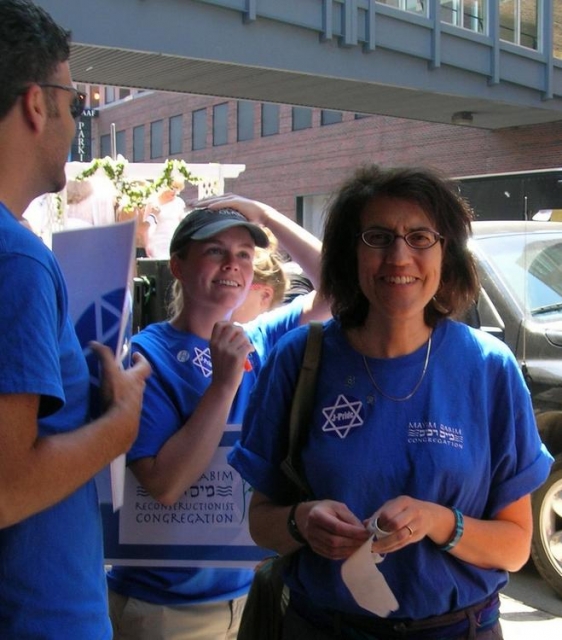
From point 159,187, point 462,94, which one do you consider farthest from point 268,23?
point 159,187

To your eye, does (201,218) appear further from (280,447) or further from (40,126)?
(40,126)

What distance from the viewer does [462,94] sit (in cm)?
2253

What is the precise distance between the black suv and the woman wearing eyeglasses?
A: 3246 millimetres

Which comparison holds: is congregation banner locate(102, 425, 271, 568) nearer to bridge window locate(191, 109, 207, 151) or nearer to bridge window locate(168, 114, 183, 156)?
bridge window locate(191, 109, 207, 151)

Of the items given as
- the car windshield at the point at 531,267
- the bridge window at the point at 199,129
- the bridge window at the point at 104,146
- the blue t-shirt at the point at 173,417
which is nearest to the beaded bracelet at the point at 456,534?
the blue t-shirt at the point at 173,417

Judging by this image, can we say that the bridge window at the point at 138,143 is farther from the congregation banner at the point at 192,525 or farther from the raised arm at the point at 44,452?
the raised arm at the point at 44,452

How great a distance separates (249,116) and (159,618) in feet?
137

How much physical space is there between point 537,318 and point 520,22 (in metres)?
21.7

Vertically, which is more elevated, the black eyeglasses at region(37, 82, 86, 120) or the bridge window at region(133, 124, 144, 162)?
the bridge window at region(133, 124, 144, 162)

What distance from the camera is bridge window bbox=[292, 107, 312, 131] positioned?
38438 mm

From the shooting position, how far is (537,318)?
5355 millimetres

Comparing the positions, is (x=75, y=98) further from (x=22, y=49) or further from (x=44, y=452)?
(x=44, y=452)

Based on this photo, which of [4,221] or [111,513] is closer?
[4,221]

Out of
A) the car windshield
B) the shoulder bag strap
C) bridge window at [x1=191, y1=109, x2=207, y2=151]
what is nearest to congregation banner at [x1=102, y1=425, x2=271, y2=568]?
the shoulder bag strap
